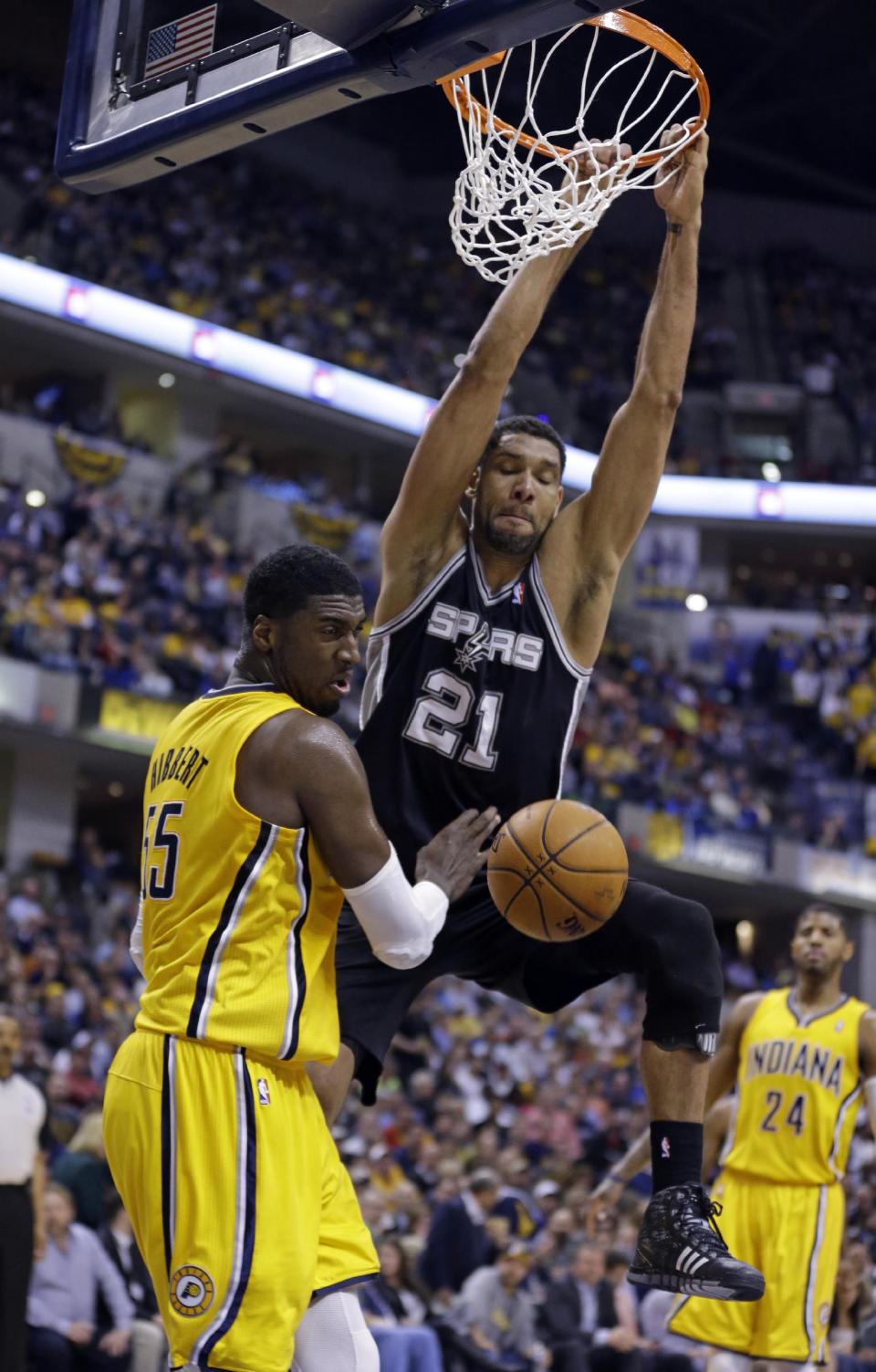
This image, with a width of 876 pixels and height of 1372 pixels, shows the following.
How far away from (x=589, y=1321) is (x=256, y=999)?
20.3 ft

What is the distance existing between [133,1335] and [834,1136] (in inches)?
129

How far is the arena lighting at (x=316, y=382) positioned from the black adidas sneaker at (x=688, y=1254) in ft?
51.6

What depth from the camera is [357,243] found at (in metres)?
27.7

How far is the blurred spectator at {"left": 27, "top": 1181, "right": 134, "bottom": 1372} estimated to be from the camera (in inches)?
298

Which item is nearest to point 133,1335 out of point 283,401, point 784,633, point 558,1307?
point 558,1307

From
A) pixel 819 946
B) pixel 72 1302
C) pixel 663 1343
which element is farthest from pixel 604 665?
pixel 819 946

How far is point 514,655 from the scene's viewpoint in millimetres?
4652

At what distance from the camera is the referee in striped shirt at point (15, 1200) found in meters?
7.04

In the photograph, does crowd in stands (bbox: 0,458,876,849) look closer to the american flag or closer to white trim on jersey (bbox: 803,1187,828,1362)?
white trim on jersey (bbox: 803,1187,828,1362)

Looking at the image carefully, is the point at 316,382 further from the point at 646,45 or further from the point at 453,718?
the point at 453,718

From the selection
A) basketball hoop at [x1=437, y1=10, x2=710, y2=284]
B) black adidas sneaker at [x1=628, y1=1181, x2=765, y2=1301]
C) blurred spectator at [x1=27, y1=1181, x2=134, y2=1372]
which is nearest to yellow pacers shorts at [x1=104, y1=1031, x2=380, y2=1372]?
black adidas sneaker at [x1=628, y1=1181, x2=765, y2=1301]

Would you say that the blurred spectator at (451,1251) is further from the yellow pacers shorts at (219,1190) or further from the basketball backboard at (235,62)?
the basketball backboard at (235,62)

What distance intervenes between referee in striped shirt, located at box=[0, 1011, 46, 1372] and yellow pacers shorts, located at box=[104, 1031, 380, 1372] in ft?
12.0

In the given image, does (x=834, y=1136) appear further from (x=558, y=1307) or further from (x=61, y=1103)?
(x=61, y=1103)
